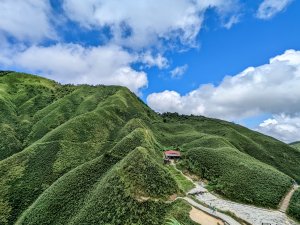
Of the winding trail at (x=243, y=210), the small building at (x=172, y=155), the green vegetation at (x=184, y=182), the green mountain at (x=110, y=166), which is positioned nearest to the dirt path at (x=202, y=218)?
the winding trail at (x=243, y=210)

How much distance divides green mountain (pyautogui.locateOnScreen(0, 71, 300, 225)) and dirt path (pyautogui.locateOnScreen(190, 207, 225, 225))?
1519 mm

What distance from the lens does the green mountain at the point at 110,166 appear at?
5188cm

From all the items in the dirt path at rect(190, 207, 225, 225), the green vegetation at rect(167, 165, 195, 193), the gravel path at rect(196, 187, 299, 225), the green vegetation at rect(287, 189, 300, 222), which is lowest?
the dirt path at rect(190, 207, 225, 225)

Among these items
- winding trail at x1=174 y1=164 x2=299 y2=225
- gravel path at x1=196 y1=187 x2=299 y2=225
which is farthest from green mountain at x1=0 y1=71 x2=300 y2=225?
gravel path at x1=196 y1=187 x2=299 y2=225

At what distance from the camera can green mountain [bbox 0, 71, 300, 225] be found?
51.9 meters

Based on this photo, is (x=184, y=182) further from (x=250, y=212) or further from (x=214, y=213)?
(x=214, y=213)

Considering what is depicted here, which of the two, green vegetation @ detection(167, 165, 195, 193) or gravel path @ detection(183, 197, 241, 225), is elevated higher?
green vegetation @ detection(167, 165, 195, 193)

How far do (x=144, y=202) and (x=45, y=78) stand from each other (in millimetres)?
155947

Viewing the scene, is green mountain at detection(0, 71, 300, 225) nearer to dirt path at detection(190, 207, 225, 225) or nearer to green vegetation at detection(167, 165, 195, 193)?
dirt path at detection(190, 207, 225, 225)

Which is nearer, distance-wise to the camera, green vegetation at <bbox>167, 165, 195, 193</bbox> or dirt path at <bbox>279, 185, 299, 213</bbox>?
dirt path at <bbox>279, 185, 299, 213</bbox>

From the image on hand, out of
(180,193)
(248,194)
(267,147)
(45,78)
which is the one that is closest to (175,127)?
(267,147)

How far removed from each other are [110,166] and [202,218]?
2367 centimetres

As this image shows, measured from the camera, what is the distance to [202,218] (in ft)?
160

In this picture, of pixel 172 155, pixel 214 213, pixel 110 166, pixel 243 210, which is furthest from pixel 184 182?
pixel 172 155
